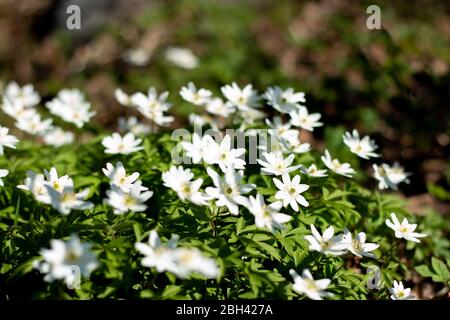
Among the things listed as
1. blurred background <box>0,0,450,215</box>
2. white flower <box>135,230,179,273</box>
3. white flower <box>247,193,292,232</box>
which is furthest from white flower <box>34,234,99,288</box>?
blurred background <box>0,0,450,215</box>

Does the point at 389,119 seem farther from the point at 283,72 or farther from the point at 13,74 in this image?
the point at 13,74

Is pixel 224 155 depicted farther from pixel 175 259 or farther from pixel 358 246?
pixel 358 246

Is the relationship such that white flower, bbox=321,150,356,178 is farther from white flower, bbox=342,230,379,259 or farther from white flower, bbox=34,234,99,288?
white flower, bbox=34,234,99,288

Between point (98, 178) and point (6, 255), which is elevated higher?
point (98, 178)

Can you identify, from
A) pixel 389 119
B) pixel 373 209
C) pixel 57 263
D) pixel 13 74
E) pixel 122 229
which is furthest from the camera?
pixel 13 74

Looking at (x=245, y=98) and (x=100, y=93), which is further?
(x=100, y=93)

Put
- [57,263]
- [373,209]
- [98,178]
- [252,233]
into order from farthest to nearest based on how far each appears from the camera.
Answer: [373,209] < [98,178] < [252,233] < [57,263]

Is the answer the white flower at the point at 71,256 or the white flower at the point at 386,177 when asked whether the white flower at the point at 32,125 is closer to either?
the white flower at the point at 71,256
